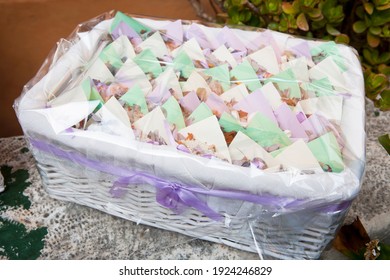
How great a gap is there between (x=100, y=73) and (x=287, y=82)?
329 millimetres

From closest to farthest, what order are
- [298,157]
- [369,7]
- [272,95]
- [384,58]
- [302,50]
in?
1. [298,157]
2. [272,95]
3. [302,50]
4. [369,7]
5. [384,58]

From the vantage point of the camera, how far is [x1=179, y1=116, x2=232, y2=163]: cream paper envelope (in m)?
0.65

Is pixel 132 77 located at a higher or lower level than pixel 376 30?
higher

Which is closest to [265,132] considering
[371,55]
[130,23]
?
[130,23]

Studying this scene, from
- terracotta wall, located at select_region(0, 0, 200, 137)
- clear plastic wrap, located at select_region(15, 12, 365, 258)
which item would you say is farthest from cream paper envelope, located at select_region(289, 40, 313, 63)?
terracotta wall, located at select_region(0, 0, 200, 137)

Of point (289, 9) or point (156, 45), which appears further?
point (289, 9)

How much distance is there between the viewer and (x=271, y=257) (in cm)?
71

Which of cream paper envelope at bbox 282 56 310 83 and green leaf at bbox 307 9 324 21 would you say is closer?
cream paper envelope at bbox 282 56 310 83

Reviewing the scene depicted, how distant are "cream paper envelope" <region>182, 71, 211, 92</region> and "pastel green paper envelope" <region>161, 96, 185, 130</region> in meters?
0.05

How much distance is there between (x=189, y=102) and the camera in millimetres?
719

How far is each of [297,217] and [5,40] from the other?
36.9 inches

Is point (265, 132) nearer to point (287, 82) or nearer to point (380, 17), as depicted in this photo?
point (287, 82)

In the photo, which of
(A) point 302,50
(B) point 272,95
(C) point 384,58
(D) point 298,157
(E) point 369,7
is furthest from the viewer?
(C) point 384,58

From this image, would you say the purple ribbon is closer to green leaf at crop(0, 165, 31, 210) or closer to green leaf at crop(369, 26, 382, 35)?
green leaf at crop(0, 165, 31, 210)
